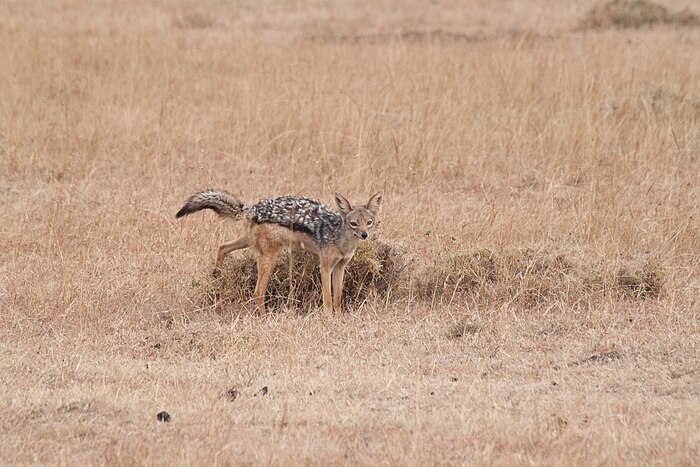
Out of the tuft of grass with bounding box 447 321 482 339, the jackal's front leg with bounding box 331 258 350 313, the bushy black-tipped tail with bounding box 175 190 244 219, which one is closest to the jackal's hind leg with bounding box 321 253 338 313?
the jackal's front leg with bounding box 331 258 350 313

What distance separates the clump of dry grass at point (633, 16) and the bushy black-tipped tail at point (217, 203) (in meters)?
13.2

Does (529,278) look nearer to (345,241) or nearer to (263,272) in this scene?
(345,241)

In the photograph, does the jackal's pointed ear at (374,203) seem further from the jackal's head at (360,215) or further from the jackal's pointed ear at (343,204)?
the jackal's pointed ear at (343,204)

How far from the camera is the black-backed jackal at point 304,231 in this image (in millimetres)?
8273

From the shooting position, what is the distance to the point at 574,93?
1376 centimetres

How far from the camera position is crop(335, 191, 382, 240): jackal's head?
816cm

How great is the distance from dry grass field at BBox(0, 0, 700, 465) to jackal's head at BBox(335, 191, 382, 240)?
24.8 inches

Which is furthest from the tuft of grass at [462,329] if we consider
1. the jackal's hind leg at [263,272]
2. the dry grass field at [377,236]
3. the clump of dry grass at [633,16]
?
the clump of dry grass at [633,16]

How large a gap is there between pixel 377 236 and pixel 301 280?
75 cm

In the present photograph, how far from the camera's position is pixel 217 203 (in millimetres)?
8484

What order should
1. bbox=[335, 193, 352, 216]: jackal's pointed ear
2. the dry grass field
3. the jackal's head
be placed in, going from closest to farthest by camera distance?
the dry grass field
the jackal's head
bbox=[335, 193, 352, 216]: jackal's pointed ear

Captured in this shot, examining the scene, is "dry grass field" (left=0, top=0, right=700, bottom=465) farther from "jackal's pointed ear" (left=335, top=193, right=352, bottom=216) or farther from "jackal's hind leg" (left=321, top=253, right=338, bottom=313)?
"jackal's pointed ear" (left=335, top=193, right=352, bottom=216)

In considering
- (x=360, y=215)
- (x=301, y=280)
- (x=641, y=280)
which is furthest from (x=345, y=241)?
(x=641, y=280)

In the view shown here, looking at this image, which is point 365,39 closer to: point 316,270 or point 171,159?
point 171,159
